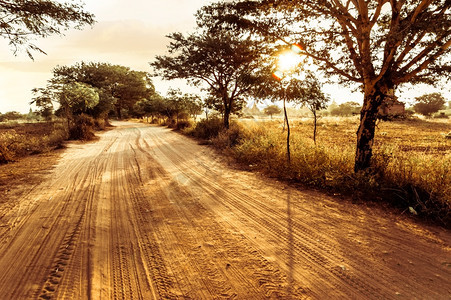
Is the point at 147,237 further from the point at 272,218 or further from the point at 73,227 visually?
the point at 272,218

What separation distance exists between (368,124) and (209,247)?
492 cm

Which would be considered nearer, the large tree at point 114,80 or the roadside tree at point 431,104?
the large tree at point 114,80

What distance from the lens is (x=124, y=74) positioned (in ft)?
163

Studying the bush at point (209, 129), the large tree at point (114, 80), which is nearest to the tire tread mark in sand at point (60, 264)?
the bush at point (209, 129)

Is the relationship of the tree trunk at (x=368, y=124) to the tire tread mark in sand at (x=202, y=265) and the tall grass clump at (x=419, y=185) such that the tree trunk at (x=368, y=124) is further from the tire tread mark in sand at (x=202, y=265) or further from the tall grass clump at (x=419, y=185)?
the tire tread mark in sand at (x=202, y=265)

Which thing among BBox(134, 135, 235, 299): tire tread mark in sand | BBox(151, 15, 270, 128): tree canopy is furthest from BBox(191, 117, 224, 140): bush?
BBox(134, 135, 235, 299): tire tread mark in sand

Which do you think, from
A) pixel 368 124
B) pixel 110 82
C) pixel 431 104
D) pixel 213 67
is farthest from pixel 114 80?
pixel 431 104

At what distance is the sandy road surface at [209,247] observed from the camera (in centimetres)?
204

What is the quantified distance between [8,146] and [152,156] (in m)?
5.20

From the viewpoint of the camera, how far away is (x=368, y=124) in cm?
516

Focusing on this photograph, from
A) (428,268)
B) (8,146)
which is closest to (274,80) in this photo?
(428,268)

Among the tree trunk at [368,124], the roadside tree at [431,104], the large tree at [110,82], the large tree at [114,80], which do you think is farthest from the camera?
the roadside tree at [431,104]

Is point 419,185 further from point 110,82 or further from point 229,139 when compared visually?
point 110,82

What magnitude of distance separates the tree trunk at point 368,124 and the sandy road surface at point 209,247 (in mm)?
1772
